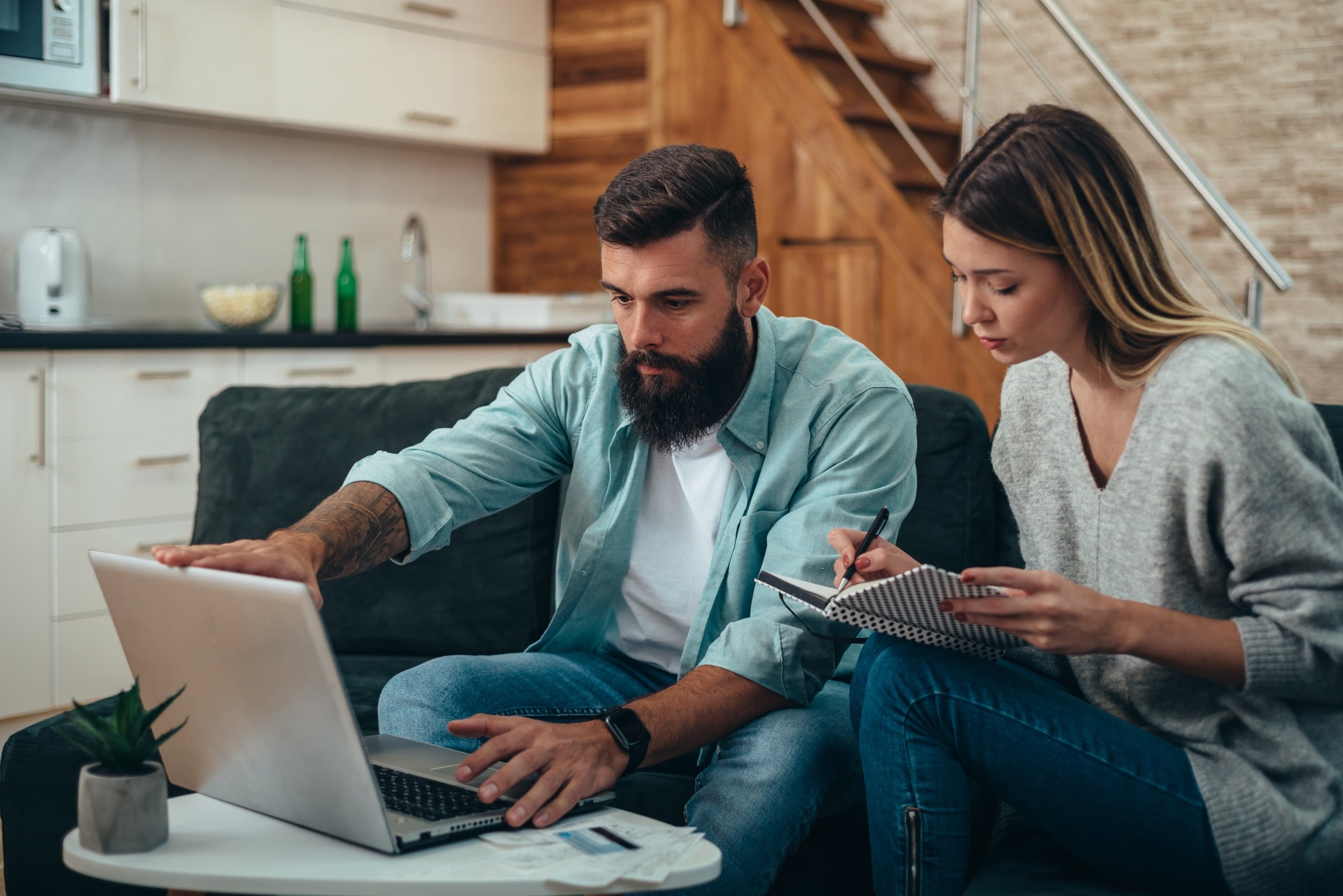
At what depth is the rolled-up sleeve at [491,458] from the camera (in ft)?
5.62

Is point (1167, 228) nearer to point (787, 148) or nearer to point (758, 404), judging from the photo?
point (787, 148)

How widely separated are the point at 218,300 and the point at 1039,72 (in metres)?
2.45

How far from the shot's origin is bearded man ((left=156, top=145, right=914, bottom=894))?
1522 millimetres

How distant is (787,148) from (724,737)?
2.94 m

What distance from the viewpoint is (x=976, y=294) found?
4.73 feet

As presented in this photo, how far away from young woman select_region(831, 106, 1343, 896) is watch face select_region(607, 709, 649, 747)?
25 centimetres

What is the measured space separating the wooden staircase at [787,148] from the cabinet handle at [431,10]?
0.47m

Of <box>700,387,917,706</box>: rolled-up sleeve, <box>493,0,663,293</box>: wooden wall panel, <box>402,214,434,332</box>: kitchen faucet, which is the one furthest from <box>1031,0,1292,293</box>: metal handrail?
<box>402,214,434,332</box>: kitchen faucet

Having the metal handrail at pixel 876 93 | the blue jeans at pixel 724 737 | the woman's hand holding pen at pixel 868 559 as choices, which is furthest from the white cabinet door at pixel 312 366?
the woman's hand holding pen at pixel 868 559

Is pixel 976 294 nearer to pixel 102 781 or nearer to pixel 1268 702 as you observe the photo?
pixel 1268 702

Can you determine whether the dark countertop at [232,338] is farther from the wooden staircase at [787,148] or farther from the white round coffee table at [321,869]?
the white round coffee table at [321,869]

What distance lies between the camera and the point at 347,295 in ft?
13.4

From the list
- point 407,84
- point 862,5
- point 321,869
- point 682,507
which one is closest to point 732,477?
point 682,507

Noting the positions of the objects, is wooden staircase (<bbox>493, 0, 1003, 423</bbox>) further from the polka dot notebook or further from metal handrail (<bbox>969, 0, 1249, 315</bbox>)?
the polka dot notebook
